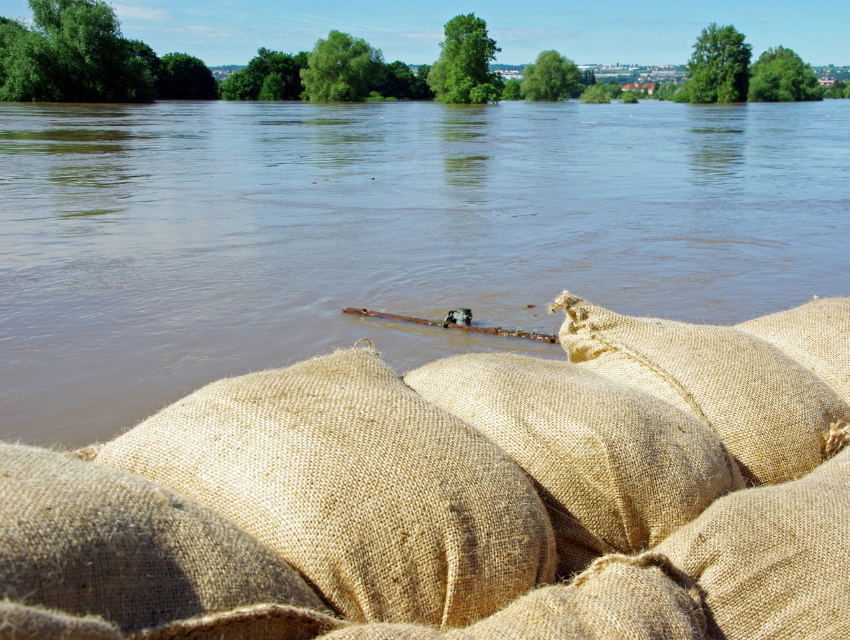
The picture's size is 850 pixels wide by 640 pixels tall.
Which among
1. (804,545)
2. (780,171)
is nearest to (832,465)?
(804,545)

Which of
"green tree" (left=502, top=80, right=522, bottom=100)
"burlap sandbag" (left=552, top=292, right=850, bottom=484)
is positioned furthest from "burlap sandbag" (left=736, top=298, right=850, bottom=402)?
"green tree" (left=502, top=80, right=522, bottom=100)

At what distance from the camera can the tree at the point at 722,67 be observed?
221ft

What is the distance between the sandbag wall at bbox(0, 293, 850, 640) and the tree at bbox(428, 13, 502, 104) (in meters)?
63.3

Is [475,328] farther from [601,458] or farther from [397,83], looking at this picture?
[397,83]

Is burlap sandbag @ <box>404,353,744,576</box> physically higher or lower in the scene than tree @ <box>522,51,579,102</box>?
lower

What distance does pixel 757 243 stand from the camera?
6.82 m

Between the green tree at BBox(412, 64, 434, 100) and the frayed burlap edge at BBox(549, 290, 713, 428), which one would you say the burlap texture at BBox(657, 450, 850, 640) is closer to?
the frayed burlap edge at BBox(549, 290, 713, 428)

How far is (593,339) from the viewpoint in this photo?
8.11 ft

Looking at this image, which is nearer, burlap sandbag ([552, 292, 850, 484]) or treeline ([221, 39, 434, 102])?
burlap sandbag ([552, 292, 850, 484])

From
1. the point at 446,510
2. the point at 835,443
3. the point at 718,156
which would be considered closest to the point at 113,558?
the point at 446,510

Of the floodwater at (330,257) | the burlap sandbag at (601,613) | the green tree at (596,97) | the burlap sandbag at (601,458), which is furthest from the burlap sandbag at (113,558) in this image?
the green tree at (596,97)

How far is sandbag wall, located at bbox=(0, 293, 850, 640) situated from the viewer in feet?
3.54

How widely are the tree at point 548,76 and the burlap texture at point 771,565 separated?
270ft

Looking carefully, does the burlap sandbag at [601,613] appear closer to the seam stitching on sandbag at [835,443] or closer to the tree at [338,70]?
the seam stitching on sandbag at [835,443]
